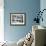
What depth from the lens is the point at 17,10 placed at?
227 inches

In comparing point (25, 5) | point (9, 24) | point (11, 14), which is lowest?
point (9, 24)

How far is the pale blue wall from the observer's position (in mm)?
A: 5738

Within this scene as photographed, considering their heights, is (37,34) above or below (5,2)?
below

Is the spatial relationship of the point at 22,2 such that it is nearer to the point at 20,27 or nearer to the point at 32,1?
the point at 32,1

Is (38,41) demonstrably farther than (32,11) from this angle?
No

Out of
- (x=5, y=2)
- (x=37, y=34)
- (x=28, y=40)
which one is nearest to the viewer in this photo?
(x=37, y=34)

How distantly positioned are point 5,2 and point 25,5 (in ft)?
2.76

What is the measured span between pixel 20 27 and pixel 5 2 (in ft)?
3.99

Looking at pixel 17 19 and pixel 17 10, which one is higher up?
pixel 17 10

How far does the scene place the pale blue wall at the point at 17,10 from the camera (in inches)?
226

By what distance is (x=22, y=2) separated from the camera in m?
5.76

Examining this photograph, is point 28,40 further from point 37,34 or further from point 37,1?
point 37,1

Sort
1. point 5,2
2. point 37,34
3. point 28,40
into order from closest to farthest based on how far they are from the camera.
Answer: point 37,34, point 28,40, point 5,2

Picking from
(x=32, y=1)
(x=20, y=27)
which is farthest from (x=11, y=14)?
(x=32, y=1)
